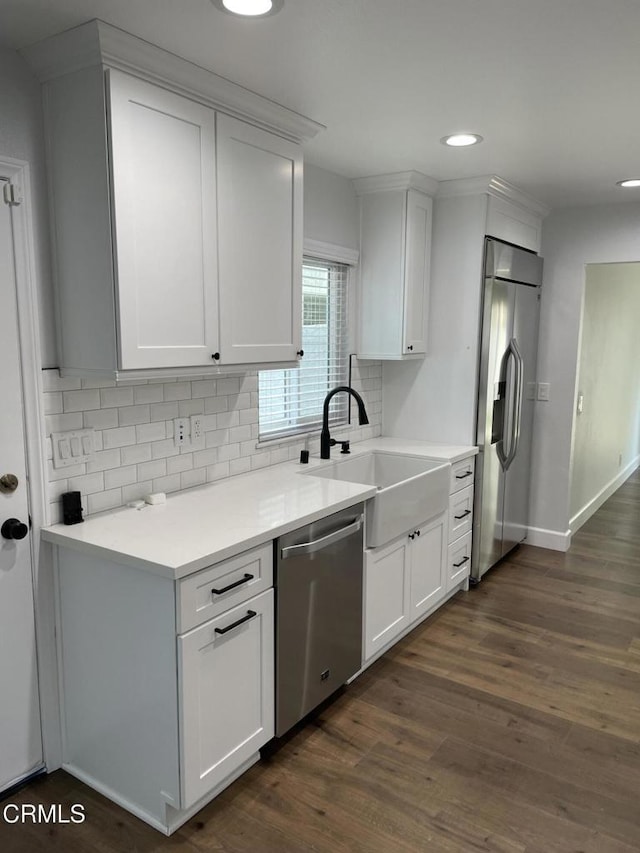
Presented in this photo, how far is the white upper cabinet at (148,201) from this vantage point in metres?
1.95

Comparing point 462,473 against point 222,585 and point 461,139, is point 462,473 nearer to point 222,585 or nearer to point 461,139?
point 461,139

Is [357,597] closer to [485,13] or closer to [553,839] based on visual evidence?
[553,839]

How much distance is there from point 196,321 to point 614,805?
219 cm

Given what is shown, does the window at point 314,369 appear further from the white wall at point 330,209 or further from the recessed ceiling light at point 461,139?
the recessed ceiling light at point 461,139

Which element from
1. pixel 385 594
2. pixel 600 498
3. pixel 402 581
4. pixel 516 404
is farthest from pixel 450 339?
pixel 600 498

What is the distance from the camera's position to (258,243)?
252 cm

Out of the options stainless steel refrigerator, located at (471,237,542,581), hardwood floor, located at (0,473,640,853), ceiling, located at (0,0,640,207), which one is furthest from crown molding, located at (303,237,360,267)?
hardwood floor, located at (0,473,640,853)

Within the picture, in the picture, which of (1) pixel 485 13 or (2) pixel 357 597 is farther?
(2) pixel 357 597

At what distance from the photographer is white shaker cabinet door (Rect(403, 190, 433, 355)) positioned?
3594 mm

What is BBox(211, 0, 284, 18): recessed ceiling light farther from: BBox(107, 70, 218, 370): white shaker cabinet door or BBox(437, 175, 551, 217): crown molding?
BBox(437, 175, 551, 217): crown molding

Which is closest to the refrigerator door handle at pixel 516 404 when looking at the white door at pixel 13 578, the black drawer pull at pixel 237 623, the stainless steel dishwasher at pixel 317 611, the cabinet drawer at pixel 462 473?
the cabinet drawer at pixel 462 473

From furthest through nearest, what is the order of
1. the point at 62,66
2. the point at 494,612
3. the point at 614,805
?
the point at 494,612 → the point at 614,805 → the point at 62,66

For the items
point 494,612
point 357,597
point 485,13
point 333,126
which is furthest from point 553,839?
point 333,126

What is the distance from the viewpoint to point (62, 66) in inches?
77.7
